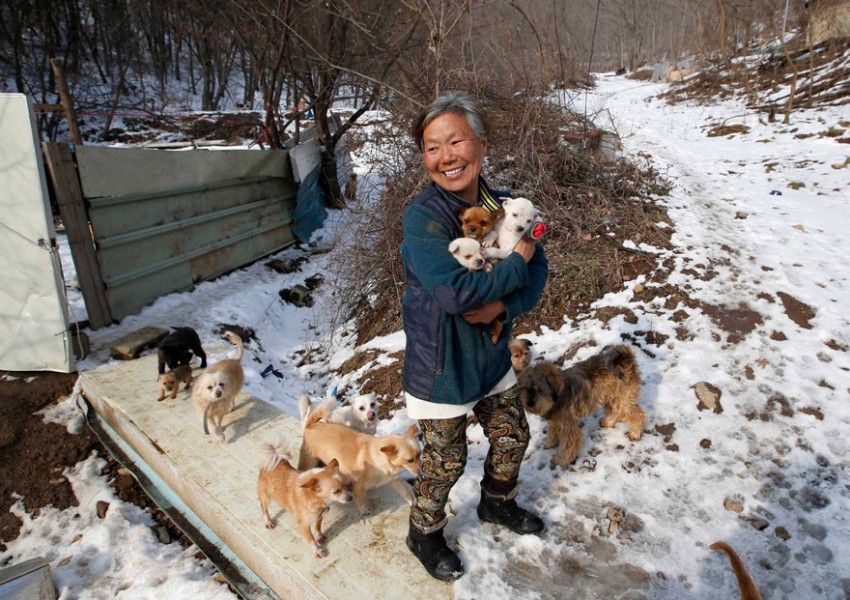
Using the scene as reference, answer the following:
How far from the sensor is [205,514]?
3125 millimetres

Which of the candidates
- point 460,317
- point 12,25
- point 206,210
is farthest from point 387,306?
point 12,25

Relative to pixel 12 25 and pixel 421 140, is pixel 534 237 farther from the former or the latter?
pixel 12 25

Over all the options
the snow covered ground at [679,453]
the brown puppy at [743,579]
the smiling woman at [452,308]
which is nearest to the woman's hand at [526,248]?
the smiling woman at [452,308]

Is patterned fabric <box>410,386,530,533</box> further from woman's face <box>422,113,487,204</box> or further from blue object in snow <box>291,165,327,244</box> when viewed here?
blue object in snow <box>291,165,327,244</box>

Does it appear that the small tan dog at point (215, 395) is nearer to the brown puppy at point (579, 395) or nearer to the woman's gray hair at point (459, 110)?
the brown puppy at point (579, 395)

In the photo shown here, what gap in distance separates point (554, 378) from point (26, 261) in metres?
4.95

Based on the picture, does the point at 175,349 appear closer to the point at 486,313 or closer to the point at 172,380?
the point at 172,380

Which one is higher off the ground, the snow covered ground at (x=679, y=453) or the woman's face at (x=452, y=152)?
the woman's face at (x=452, y=152)

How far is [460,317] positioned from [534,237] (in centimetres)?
46

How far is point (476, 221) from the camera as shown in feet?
6.50

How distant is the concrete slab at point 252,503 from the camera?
7.82ft

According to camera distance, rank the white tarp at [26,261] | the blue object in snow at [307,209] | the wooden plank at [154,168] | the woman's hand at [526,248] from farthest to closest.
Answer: the blue object in snow at [307,209]
the wooden plank at [154,168]
the white tarp at [26,261]
the woman's hand at [526,248]

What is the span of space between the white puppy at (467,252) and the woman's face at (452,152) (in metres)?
0.24

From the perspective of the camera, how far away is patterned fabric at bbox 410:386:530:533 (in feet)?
7.06
